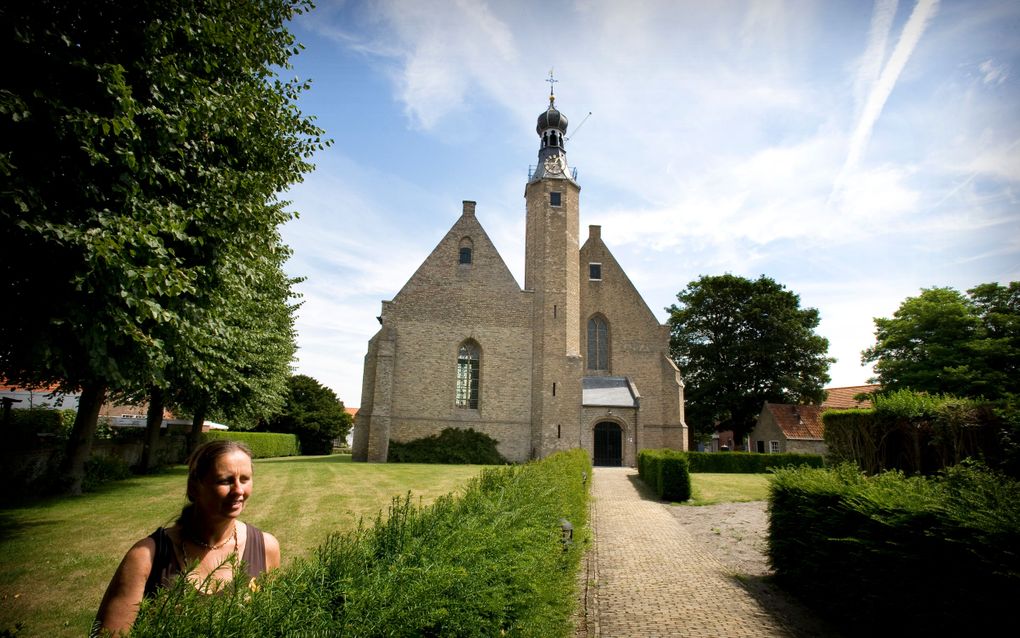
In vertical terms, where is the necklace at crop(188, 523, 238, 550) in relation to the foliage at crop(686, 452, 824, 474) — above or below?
above

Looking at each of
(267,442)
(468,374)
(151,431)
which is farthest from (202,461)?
(267,442)

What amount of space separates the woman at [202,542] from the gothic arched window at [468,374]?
2650 cm

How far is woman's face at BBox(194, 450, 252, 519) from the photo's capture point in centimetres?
253

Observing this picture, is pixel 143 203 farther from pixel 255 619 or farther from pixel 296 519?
pixel 296 519

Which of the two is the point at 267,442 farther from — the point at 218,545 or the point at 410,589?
the point at 410,589

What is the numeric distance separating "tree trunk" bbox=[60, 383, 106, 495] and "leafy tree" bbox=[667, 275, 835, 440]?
1454 inches

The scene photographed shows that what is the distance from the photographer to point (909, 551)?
514 cm

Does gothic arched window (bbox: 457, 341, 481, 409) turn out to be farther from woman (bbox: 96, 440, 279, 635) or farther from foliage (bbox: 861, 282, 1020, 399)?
woman (bbox: 96, 440, 279, 635)

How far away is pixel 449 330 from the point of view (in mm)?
29141

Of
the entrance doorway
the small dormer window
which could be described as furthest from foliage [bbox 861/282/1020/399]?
the small dormer window

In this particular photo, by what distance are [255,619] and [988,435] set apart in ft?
60.7

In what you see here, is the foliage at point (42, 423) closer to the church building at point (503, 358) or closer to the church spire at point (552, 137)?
the church building at point (503, 358)

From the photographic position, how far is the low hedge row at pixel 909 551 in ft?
14.2

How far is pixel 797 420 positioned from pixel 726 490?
68.4 ft
